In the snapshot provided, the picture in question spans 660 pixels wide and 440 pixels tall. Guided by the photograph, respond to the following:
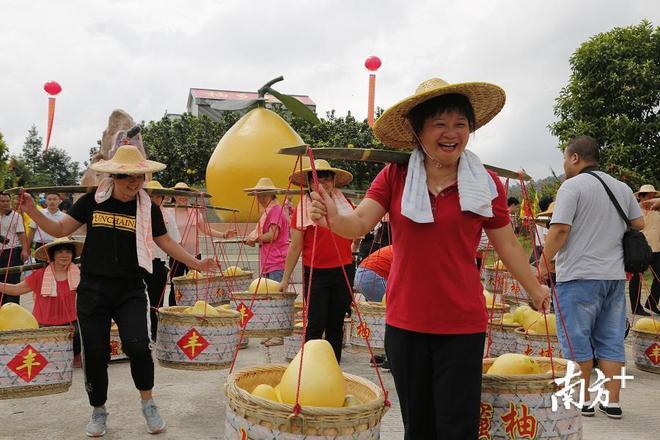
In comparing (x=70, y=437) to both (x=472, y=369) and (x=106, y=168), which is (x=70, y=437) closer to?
(x=106, y=168)

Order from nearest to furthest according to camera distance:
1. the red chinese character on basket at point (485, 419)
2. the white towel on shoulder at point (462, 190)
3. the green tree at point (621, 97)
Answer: the white towel on shoulder at point (462, 190)
the red chinese character on basket at point (485, 419)
the green tree at point (621, 97)

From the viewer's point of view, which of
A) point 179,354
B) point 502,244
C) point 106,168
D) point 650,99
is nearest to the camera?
point 502,244

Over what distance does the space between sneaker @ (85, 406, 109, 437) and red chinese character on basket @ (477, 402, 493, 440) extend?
6.94 feet

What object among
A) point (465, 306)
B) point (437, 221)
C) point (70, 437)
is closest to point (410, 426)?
point (465, 306)

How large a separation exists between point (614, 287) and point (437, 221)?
7.20 feet

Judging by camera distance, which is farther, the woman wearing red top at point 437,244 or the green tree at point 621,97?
the green tree at point 621,97

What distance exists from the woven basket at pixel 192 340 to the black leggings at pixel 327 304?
0.68 meters

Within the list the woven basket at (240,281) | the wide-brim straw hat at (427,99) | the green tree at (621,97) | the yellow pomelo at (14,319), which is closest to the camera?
the wide-brim straw hat at (427,99)

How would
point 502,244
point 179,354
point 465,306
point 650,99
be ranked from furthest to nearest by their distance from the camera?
1. point 650,99
2. point 179,354
3. point 502,244
4. point 465,306

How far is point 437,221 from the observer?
204 cm

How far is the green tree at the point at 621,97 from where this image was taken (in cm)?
1514

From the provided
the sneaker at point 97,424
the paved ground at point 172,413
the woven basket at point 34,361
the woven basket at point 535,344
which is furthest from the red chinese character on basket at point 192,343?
the woven basket at point 535,344

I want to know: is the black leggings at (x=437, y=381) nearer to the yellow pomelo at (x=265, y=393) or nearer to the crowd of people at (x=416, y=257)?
the crowd of people at (x=416, y=257)

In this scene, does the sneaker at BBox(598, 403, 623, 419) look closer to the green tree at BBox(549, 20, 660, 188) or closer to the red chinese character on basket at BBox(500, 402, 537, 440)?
the red chinese character on basket at BBox(500, 402, 537, 440)
